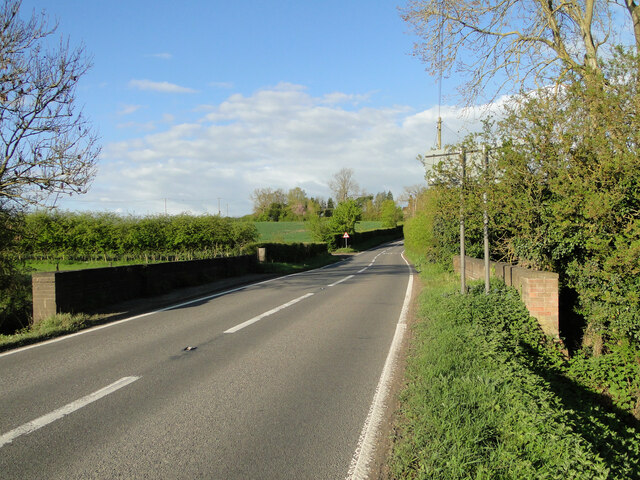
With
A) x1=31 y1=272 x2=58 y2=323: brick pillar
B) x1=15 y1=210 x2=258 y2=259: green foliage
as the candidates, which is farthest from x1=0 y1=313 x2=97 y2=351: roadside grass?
x1=15 y1=210 x2=258 y2=259: green foliage

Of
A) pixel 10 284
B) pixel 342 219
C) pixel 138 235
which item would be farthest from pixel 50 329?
pixel 342 219

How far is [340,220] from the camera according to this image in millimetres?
63531

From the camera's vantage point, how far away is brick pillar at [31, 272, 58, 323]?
9968 millimetres

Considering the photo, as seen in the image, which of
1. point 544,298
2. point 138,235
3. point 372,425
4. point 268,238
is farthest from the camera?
point 268,238

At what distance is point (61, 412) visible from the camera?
469cm

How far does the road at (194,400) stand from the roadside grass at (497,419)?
1.60 feet

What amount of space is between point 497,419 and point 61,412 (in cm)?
413

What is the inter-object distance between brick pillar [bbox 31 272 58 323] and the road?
1537 mm

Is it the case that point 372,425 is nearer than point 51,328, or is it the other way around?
point 372,425

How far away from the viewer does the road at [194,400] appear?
364 cm

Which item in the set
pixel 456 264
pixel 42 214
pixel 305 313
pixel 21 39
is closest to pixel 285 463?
pixel 305 313

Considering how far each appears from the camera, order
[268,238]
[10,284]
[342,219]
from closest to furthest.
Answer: [10,284] < [268,238] < [342,219]

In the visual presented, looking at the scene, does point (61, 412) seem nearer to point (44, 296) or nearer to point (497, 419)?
point (497, 419)

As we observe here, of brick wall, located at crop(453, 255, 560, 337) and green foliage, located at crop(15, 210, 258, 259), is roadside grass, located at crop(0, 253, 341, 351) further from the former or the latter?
green foliage, located at crop(15, 210, 258, 259)
